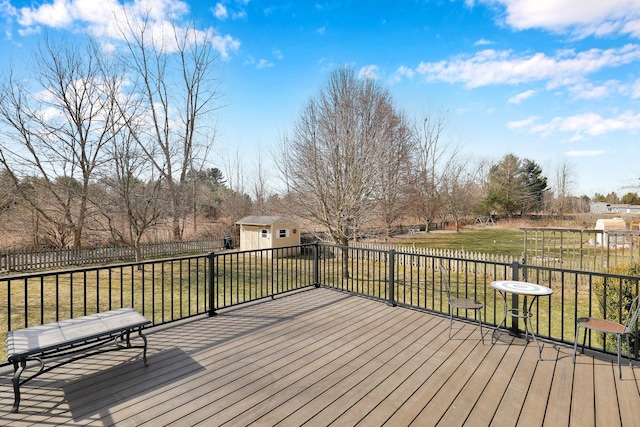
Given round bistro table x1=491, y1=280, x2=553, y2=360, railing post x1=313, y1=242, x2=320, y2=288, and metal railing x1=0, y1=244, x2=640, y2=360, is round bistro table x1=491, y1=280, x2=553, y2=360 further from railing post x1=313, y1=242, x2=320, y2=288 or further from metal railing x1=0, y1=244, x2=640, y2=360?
railing post x1=313, y1=242, x2=320, y2=288

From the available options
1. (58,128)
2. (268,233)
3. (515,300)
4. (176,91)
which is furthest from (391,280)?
(176,91)

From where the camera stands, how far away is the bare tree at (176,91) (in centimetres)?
1412

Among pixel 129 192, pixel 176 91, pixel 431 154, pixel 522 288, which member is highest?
pixel 176 91

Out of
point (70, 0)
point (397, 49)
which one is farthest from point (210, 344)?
point (70, 0)

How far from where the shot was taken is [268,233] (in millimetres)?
14555

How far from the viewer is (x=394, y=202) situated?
39.7 ft

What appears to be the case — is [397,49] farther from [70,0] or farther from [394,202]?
[70,0]

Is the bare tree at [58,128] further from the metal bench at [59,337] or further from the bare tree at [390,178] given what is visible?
the metal bench at [59,337]

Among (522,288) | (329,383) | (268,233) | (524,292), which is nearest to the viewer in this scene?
(329,383)

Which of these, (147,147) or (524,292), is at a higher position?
(147,147)

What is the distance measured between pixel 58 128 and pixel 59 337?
13431 mm

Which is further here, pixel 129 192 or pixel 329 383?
pixel 129 192

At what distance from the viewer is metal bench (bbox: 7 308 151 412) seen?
7.04 ft

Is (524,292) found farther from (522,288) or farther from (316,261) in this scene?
(316,261)
